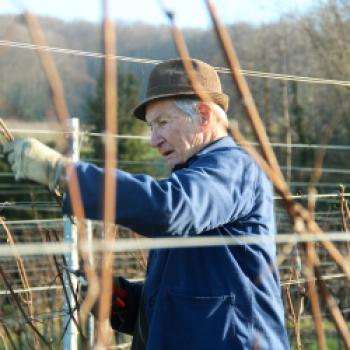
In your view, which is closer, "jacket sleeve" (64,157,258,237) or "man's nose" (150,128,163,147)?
"jacket sleeve" (64,157,258,237)

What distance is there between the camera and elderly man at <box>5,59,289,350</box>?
145 cm

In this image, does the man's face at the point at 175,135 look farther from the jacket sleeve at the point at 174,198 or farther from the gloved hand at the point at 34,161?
the gloved hand at the point at 34,161

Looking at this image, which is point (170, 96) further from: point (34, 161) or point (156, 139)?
point (34, 161)

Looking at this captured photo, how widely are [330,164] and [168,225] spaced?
57.1 feet

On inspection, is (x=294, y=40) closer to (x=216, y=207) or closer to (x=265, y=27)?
(x=265, y=27)

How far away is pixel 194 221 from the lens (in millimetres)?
1531

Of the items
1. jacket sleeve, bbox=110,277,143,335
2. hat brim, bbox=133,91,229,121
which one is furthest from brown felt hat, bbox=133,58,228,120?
jacket sleeve, bbox=110,277,143,335

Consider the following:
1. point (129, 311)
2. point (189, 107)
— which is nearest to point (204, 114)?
point (189, 107)

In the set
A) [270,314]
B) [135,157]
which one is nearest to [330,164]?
[135,157]

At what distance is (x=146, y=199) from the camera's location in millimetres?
1441

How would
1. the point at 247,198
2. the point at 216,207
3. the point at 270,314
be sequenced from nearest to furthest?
the point at 216,207 → the point at 247,198 → the point at 270,314

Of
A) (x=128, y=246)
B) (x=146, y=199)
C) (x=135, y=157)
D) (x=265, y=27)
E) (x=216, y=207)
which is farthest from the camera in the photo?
(x=265, y=27)

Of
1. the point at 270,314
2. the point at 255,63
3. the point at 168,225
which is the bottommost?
the point at 270,314

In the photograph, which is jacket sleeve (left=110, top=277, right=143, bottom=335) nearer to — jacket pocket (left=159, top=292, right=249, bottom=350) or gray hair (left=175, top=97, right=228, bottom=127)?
jacket pocket (left=159, top=292, right=249, bottom=350)
